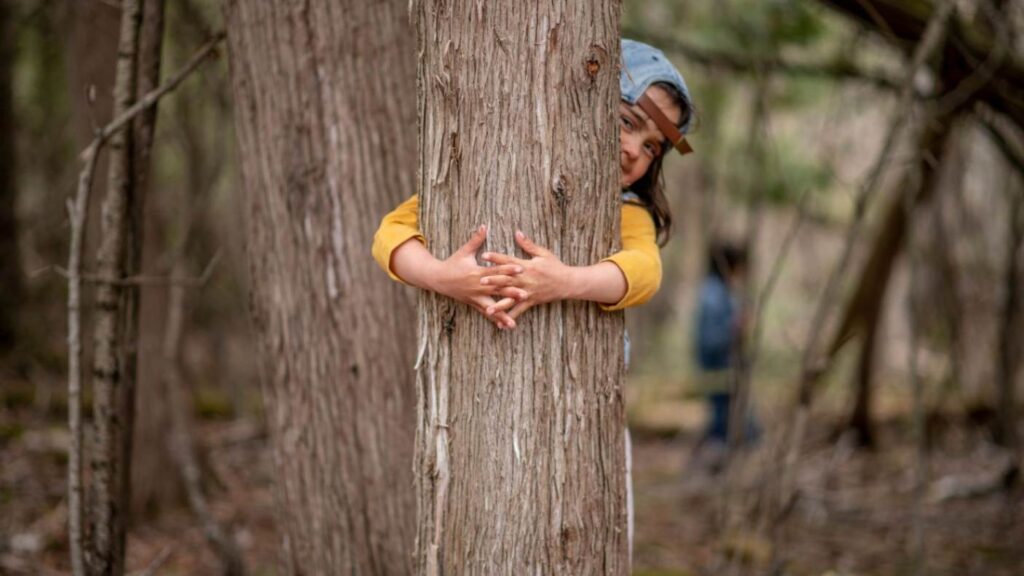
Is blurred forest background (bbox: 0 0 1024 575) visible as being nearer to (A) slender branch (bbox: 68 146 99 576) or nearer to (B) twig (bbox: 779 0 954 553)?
(B) twig (bbox: 779 0 954 553)

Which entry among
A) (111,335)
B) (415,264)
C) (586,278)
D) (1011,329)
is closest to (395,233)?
(415,264)

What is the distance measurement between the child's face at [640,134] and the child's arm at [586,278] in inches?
11.5

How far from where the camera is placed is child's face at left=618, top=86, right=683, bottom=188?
2.29 metres

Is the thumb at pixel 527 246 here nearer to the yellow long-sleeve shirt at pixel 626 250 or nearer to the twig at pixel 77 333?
the yellow long-sleeve shirt at pixel 626 250

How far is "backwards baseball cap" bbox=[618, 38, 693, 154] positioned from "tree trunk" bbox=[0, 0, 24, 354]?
25.7 ft

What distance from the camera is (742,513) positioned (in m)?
5.80

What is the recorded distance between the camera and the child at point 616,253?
1.88 metres

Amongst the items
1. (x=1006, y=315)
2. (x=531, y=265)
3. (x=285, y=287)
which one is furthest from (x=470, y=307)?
(x=1006, y=315)

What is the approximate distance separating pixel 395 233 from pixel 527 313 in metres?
0.38

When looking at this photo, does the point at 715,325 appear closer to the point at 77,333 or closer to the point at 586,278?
the point at 77,333

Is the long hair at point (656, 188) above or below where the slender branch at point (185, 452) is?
above

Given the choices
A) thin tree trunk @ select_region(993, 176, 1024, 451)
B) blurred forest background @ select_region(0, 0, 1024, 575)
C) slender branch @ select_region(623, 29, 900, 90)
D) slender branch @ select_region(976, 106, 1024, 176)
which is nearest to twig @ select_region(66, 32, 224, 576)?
blurred forest background @ select_region(0, 0, 1024, 575)

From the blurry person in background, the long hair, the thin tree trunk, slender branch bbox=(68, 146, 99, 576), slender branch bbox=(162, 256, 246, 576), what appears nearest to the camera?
the long hair

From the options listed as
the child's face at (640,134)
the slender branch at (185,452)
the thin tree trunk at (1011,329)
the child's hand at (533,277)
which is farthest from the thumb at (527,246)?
the thin tree trunk at (1011,329)
